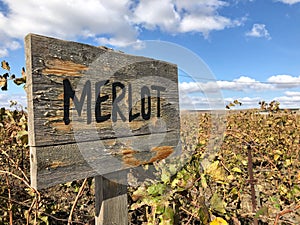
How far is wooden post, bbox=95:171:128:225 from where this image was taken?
1040 millimetres

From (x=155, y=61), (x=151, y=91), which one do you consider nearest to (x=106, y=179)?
(x=151, y=91)

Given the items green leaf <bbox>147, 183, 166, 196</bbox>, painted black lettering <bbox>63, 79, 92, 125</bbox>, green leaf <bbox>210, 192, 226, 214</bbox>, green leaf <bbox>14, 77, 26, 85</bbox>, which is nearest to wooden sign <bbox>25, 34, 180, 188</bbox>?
painted black lettering <bbox>63, 79, 92, 125</bbox>

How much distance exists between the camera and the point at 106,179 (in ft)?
3.42

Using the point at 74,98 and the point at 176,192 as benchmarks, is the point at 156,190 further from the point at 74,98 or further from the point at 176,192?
the point at 74,98

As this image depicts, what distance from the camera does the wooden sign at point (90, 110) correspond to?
2.55 feet

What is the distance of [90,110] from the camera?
89 centimetres

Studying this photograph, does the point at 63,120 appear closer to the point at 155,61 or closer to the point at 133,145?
the point at 133,145

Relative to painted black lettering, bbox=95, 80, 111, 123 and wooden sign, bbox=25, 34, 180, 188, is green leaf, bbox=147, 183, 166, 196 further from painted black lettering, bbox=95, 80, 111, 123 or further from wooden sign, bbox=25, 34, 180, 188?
painted black lettering, bbox=95, 80, 111, 123

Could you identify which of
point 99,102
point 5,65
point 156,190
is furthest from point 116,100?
point 5,65

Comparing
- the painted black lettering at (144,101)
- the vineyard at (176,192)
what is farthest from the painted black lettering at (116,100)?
the vineyard at (176,192)

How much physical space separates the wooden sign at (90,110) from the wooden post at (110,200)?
0.29 ft

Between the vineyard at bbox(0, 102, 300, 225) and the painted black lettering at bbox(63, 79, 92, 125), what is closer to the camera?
the painted black lettering at bbox(63, 79, 92, 125)

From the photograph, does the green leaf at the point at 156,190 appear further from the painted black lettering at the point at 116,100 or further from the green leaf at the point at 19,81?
the green leaf at the point at 19,81

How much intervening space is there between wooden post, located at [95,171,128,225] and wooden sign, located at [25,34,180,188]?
0.09 meters
